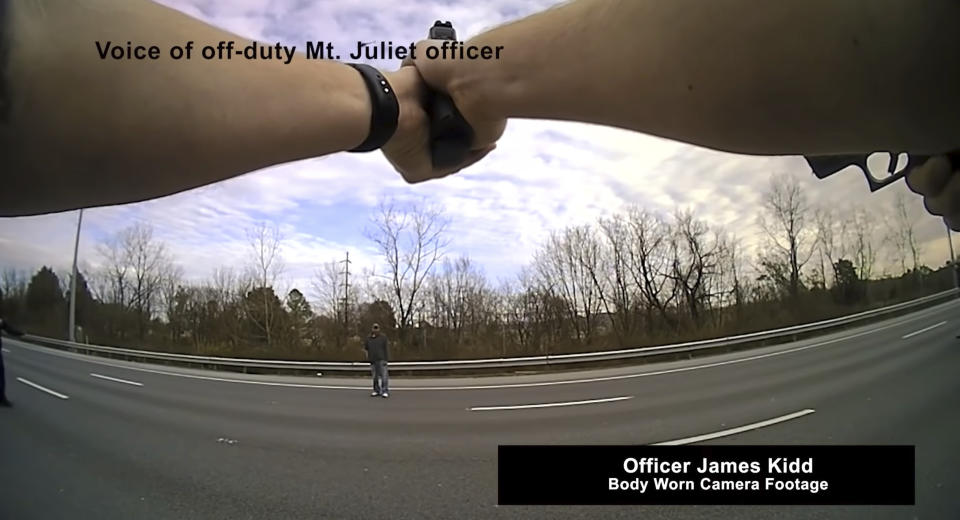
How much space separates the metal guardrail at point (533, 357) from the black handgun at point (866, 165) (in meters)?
0.30

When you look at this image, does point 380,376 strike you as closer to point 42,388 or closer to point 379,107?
point 379,107

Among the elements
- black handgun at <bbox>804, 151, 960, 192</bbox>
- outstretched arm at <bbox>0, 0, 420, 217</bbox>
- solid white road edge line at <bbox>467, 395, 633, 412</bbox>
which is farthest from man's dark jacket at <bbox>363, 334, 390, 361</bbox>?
black handgun at <bbox>804, 151, 960, 192</bbox>

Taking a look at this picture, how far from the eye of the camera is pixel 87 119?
53cm

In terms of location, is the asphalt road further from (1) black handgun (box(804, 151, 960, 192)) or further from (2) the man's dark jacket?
(1) black handgun (box(804, 151, 960, 192))

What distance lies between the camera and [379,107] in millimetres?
891

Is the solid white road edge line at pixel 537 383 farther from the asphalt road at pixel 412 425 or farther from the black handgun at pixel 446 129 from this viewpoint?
the black handgun at pixel 446 129

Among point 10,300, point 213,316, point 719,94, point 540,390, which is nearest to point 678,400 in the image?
point 540,390

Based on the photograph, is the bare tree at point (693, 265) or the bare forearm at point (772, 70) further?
the bare tree at point (693, 265)

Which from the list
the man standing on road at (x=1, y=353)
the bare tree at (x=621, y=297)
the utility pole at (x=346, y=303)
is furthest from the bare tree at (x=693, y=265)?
the man standing on road at (x=1, y=353)

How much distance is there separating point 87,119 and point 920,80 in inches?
35.2

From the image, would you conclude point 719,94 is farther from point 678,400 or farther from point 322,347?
point 322,347

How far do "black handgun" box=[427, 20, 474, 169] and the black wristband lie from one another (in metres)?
0.08

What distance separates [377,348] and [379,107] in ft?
1.47

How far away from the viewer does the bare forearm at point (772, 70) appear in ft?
1.60
